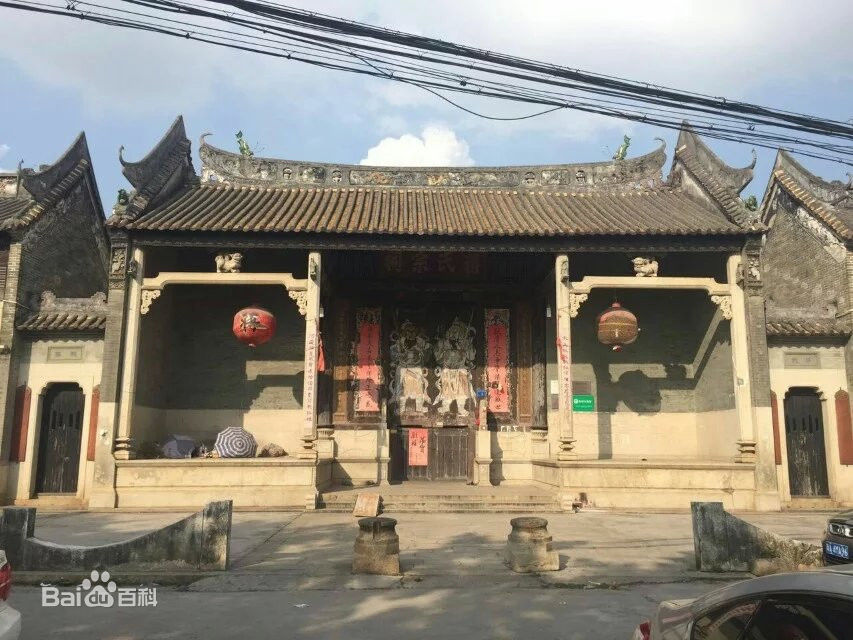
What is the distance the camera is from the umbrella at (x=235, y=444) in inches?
505

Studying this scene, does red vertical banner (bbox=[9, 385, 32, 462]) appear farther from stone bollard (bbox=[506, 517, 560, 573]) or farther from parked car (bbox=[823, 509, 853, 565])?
parked car (bbox=[823, 509, 853, 565])

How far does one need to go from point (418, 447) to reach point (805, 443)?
781 centimetres

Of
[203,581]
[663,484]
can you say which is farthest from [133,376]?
[663,484]

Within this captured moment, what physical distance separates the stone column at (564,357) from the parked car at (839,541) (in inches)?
222

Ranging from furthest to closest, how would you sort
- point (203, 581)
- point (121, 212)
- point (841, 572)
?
point (121, 212) < point (203, 581) < point (841, 572)

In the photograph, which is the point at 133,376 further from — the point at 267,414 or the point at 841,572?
the point at 841,572

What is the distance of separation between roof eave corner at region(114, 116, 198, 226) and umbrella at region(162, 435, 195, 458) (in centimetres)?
433

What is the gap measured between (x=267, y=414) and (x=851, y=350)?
11.9 metres

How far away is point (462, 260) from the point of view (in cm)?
1484

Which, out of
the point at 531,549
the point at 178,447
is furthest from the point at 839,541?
the point at 178,447

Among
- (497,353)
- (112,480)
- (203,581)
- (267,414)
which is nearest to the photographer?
(203,581)

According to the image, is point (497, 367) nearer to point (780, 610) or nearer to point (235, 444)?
point (235, 444)

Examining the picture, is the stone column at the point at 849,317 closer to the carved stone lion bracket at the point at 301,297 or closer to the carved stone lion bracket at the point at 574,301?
the carved stone lion bracket at the point at 574,301

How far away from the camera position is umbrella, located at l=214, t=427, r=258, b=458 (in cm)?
1283
